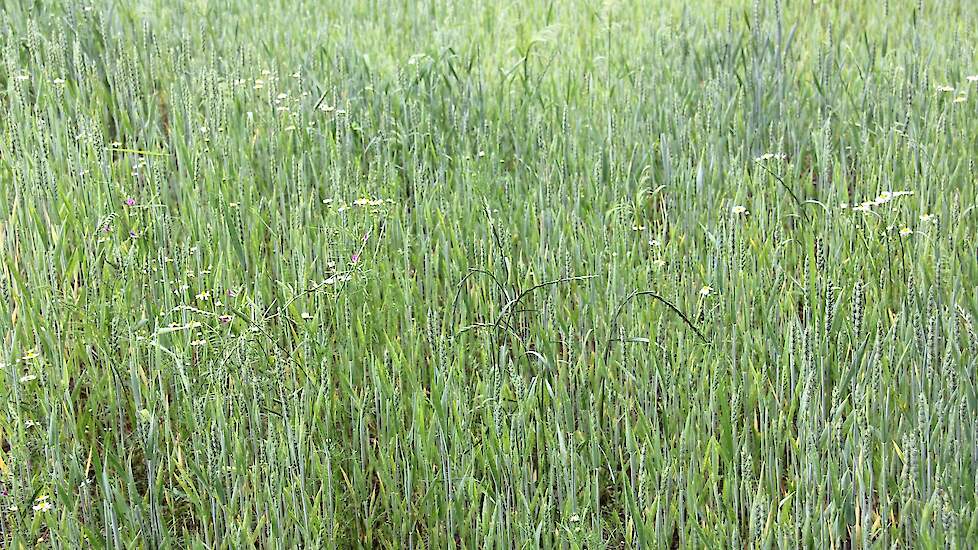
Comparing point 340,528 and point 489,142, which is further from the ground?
point 489,142

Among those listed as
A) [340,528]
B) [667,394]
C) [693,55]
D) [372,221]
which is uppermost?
[693,55]

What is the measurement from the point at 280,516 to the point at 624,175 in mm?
1888

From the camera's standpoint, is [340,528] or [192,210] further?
[192,210]

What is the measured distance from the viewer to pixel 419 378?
8.67ft

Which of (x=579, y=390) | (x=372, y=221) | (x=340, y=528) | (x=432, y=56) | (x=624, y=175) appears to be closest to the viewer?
(x=340, y=528)

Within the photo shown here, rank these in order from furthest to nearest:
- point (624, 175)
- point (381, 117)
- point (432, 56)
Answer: point (432, 56)
point (381, 117)
point (624, 175)

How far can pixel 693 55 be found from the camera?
4.49 metres

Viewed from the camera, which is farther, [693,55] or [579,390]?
[693,55]

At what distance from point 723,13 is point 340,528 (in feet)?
11.9

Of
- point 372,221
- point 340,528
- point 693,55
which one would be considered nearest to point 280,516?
point 340,528

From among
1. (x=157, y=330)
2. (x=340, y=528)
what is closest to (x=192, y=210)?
(x=157, y=330)

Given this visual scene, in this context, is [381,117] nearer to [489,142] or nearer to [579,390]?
[489,142]

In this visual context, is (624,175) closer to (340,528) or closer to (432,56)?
(432,56)

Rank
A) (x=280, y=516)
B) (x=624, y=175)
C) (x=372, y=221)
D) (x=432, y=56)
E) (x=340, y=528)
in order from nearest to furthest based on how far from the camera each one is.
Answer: (x=280, y=516) → (x=340, y=528) → (x=372, y=221) → (x=624, y=175) → (x=432, y=56)
